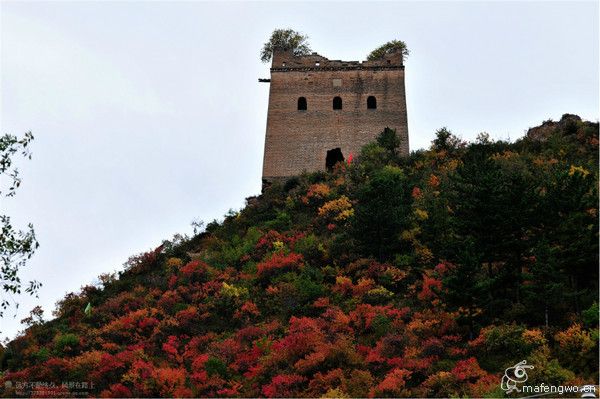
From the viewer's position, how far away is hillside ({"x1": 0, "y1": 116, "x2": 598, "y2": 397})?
67.7 feet

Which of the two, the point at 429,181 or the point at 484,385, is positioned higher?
the point at 429,181

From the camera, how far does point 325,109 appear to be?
150 ft

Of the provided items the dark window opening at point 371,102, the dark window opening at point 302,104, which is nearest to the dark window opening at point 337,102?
the dark window opening at point 371,102

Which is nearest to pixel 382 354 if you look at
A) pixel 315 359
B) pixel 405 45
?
pixel 315 359

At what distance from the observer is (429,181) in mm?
36281

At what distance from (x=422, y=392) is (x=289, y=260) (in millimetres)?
11956

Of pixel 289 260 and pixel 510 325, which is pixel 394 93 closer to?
pixel 289 260

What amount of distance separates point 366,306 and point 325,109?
72.5 feet
